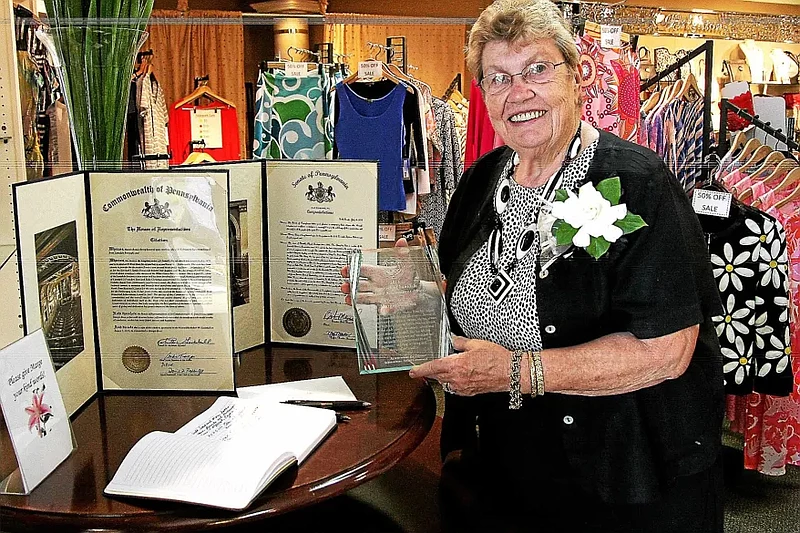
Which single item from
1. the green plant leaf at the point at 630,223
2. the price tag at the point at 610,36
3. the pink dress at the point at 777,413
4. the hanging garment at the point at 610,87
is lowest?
the pink dress at the point at 777,413

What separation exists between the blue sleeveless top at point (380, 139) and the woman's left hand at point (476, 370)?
0.83 ft

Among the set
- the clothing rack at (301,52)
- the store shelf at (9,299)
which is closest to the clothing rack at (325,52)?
the clothing rack at (301,52)

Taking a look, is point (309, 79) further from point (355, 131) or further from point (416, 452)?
point (416, 452)

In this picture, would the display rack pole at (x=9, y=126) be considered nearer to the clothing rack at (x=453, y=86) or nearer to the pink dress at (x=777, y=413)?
the clothing rack at (x=453, y=86)

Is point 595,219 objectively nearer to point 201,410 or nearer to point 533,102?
point 533,102

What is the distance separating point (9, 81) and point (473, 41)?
2.11ft

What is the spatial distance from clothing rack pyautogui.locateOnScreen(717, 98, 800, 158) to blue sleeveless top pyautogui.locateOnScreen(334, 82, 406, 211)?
17.9 inches

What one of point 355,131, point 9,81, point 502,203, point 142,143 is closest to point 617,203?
point 502,203

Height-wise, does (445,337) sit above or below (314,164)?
below

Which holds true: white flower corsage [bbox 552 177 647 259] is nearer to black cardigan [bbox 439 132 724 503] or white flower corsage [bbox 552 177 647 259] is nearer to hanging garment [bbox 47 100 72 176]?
black cardigan [bbox 439 132 724 503]

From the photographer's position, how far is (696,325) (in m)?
1.07

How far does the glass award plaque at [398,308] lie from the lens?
3.48 feet

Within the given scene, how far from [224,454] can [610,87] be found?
0.70m

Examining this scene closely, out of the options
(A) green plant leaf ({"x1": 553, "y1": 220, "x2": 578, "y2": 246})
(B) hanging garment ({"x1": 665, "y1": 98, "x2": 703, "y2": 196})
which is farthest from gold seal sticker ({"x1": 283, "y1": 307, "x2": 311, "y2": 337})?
(B) hanging garment ({"x1": 665, "y1": 98, "x2": 703, "y2": 196})
